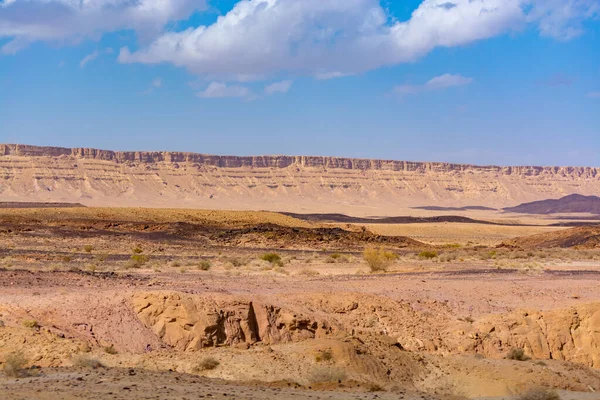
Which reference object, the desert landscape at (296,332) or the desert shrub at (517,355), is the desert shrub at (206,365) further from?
the desert shrub at (517,355)

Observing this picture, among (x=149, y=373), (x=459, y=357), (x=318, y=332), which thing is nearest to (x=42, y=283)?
(x=318, y=332)

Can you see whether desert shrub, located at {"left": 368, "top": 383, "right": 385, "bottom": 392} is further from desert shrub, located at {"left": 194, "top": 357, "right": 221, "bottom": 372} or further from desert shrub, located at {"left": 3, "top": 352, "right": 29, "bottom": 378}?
desert shrub, located at {"left": 3, "top": 352, "right": 29, "bottom": 378}

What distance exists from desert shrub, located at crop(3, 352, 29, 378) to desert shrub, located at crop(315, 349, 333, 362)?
16.7 feet

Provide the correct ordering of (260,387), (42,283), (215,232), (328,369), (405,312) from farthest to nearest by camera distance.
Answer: (215,232) → (42,283) → (405,312) → (328,369) → (260,387)

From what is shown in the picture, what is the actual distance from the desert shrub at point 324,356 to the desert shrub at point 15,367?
16.7 feet

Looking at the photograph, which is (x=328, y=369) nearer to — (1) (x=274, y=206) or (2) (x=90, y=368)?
(2) (x=90, y=368)

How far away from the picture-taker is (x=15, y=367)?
13.5m

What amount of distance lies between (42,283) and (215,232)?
135 feet

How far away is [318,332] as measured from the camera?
18.4m

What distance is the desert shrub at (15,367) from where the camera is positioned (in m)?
13.4

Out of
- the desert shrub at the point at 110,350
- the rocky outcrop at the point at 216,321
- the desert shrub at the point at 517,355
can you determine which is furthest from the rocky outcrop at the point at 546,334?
the desert shrub at the point at 110,350

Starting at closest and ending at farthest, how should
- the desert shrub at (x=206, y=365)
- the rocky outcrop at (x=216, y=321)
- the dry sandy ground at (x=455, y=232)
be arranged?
the desert shrub at (x=206, y=365) → the rocky outcrop at (x=216, y=321) → the dry sandy ground at (x=455, y=232)

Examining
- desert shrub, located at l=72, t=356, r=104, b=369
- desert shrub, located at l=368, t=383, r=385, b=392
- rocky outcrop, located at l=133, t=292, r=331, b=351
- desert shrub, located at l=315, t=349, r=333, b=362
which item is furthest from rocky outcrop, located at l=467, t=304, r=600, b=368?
desert shrub, located at l=72, t=356, r=104, b=369

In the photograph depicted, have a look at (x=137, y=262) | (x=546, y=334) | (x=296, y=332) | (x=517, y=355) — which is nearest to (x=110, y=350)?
(x=296, y=332)
